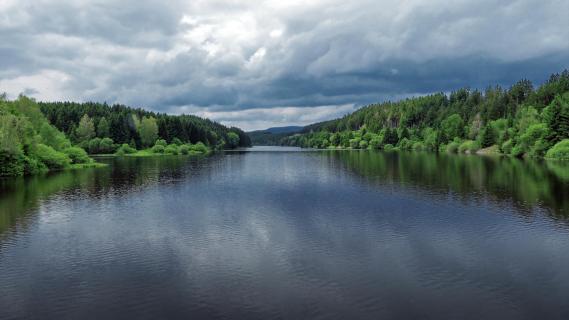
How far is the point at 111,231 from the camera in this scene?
37.5 meters

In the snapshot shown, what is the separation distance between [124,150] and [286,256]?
168080 mm

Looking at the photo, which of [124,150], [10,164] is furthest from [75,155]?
[124,150]

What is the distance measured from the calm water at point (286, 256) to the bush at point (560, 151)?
75.8 m

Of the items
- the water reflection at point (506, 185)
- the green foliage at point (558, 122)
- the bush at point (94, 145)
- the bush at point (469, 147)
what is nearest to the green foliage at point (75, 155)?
the bush at point (94, 145)

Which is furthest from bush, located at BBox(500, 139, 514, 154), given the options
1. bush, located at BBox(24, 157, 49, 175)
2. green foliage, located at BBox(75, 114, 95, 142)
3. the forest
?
green foliage, located at BBox(75, 114, 95, 142)

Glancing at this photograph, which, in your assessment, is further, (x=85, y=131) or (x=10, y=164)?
(x=85, y=131)

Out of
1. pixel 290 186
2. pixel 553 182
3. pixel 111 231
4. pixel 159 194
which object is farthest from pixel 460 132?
pixel 111 231

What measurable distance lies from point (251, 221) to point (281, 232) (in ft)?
18.2

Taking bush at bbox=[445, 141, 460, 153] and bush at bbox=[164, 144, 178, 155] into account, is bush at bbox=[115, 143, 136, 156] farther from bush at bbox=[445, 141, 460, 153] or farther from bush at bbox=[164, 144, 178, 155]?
bush at bbox=[445, 141, 460, 153]

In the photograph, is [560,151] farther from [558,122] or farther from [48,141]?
[48,141]

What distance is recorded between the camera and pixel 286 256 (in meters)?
29.9

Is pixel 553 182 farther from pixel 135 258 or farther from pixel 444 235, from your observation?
pixel 135 258

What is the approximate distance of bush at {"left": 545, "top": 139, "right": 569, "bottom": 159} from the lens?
11788 centimetres

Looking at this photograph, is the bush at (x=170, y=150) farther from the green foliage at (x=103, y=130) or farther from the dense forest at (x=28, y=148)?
the dense forest at (x=28, y=148)
